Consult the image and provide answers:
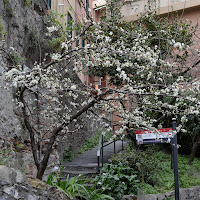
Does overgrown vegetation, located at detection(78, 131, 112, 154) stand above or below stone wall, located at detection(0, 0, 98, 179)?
below

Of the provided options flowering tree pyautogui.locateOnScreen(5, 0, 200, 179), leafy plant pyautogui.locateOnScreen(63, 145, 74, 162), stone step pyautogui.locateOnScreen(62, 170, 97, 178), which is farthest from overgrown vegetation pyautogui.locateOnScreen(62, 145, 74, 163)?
flowering tree pyautogui.locateOnScreen(5, 0, 200, 179)

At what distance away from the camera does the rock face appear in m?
2.72

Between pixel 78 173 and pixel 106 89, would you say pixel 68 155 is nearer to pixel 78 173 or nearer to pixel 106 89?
pixel 78 173

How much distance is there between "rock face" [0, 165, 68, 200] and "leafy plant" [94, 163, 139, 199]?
8.17ft

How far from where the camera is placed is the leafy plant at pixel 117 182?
5.66 metres

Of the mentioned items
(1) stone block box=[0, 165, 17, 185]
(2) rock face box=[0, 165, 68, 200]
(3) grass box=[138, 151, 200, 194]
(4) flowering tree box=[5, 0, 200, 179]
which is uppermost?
(4) flowering tree box=[5, 0, 200, 179]

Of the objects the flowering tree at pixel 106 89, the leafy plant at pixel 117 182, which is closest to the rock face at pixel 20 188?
the flowering tree at pixel 106 89

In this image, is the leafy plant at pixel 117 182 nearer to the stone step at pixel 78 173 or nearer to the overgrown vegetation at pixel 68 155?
the stone step at pixel 78 173

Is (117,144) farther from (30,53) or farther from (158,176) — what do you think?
(30,53)

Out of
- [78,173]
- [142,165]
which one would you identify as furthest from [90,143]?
[142,165]

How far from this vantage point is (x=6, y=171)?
274cm

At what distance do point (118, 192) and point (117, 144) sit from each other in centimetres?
584

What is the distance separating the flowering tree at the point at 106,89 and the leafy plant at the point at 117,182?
120 cm

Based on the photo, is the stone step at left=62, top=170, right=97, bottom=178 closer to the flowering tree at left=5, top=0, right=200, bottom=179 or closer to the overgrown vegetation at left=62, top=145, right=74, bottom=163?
the flowering tree at left=5, top=0, right=200, bottom=179
